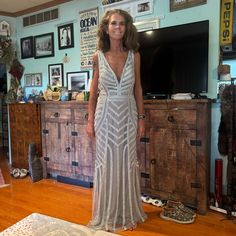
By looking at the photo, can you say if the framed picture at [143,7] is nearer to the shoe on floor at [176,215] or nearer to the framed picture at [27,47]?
the framed picture at [27,47]

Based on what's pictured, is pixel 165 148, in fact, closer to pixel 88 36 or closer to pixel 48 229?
pixel 48 229

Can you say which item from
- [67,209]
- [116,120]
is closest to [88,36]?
[116,120]

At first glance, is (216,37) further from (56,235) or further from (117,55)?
(56,235)

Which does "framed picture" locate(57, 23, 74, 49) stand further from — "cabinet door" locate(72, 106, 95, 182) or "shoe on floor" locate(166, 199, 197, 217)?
"shoe on floor" locate(166, 199, 197, 217)

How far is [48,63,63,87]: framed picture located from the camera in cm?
375

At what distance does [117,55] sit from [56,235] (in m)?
1.36

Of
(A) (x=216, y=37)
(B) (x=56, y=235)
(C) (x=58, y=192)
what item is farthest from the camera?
(C) (x=58, y=192)

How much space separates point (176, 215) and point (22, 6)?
3.42 meters

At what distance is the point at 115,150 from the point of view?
2062 mm

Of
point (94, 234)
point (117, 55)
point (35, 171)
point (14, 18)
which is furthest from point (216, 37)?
point (14, 18)

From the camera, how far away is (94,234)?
1161mm

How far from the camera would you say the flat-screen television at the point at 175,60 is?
2457mm

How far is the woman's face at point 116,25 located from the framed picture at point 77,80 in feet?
4.98

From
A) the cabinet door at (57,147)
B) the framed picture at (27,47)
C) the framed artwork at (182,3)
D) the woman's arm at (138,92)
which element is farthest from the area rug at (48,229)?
the framed picture at (27,47)
